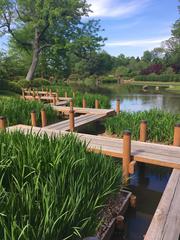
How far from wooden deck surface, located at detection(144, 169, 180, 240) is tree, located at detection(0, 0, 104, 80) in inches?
901

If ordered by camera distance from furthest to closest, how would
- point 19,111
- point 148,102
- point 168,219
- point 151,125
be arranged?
point 148,102 < point 19,111 < point 151,125 < point 168,219

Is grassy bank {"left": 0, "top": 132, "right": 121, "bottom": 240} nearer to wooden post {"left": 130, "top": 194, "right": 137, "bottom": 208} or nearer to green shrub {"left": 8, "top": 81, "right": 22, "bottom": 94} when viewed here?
wooden post {"left": 130, "top": 194, "right": 137, "bottom": 208}

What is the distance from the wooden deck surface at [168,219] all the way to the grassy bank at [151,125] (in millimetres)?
3679

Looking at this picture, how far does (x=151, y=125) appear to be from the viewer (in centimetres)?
749

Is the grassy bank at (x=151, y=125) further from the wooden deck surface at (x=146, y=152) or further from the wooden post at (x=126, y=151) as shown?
the wooden post at (x=126, y=151)

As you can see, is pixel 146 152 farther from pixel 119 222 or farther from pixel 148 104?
pixel 148 104

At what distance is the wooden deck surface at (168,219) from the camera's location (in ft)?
8.71

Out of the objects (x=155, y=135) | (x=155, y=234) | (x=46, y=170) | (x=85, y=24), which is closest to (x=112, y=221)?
(x=155, y=234)

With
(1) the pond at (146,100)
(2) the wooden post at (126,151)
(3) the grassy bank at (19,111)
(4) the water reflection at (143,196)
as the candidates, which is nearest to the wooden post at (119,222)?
(4) the water reflection at (143,196)

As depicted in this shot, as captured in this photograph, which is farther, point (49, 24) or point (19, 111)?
point (49, 24)

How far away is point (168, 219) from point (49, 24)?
25.7 metres

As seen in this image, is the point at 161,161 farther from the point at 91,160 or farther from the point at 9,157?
the point at 9,157

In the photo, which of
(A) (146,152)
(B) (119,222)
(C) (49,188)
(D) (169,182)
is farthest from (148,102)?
(C) (49,188)

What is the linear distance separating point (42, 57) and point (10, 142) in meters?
31.9
